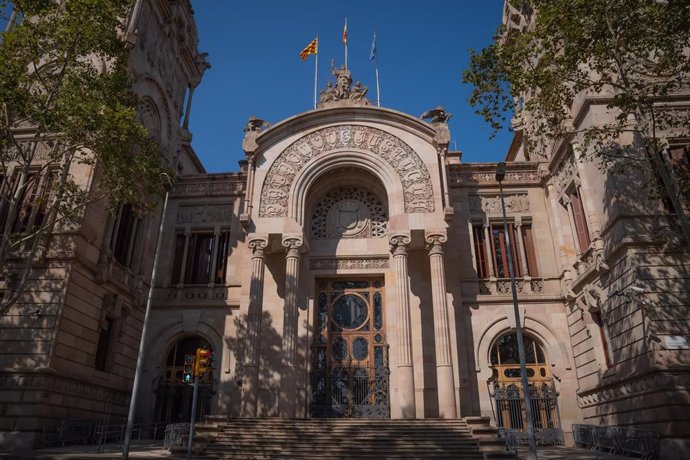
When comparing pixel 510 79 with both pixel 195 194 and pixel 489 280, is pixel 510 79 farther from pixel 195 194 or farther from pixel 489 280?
pixel 195 194

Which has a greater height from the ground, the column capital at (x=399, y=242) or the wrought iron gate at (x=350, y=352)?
the column capital at (x=399, y=242)

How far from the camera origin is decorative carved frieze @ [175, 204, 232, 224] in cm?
A: 2489

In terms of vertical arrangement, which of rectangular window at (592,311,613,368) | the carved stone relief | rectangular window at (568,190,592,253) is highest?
the carved stone relief

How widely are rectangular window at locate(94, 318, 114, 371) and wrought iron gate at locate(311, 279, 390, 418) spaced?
28.0 feet

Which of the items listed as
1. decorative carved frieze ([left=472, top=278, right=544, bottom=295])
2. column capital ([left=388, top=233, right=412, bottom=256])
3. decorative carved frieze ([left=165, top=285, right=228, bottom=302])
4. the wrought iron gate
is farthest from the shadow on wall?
decorative carved frieze ([left=165, top=285, right=228, bottom=302])

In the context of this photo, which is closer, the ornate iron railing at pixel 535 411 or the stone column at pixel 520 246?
the ornate iron railing at pixel 535 411

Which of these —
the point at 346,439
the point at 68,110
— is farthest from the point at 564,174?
the point at 68,110

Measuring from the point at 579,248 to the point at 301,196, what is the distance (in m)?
12.3

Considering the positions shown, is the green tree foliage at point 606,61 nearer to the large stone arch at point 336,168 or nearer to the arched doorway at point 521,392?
the large stone arch at point 336,168

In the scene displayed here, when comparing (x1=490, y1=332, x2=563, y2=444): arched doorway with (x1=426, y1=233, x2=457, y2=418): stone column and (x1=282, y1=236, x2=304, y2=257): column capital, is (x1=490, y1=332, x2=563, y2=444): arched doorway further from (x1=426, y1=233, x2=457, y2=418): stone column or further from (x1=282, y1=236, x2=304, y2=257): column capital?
(x1=282, y1=236, x2=304, y2=257): column capital

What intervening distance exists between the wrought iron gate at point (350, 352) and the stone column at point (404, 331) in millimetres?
2051

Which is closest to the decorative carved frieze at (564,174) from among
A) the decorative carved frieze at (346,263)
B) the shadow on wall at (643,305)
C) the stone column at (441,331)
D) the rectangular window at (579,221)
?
the rectangular window at (579,221)

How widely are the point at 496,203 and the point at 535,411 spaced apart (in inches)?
374

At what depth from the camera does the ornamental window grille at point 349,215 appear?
23.8m
